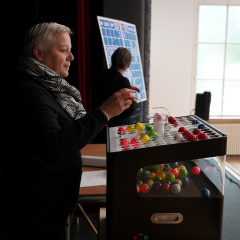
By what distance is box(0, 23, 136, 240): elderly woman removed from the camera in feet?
2.88

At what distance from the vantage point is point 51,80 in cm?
106

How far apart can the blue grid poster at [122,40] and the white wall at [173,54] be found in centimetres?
117

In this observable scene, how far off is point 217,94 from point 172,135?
4.06m

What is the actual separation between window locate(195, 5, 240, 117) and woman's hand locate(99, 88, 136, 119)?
158 inches

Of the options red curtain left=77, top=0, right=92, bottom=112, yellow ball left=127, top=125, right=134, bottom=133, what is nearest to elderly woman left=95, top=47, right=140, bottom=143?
red curtain left=77, top=0, right=92, bottom=112

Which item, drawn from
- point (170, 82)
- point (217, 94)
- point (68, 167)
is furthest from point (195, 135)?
point (217, 94)

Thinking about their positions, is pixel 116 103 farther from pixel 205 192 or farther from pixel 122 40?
pixel 122 40

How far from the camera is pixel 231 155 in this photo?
15.6ft

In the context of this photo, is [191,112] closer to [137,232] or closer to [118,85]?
[118,85]

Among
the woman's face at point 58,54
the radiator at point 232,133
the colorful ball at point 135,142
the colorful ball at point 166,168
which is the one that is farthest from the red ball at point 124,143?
the radiator at point 232,133

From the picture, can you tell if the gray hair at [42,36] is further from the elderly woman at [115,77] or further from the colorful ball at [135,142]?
the elderly woman at [115,77]

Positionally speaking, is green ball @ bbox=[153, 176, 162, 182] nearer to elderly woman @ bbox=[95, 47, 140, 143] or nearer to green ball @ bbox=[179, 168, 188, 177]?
green ball @ bbox=[179, 168, 188, 177]

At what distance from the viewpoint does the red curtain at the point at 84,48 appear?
110 inches

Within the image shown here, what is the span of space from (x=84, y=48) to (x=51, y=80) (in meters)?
1.96
